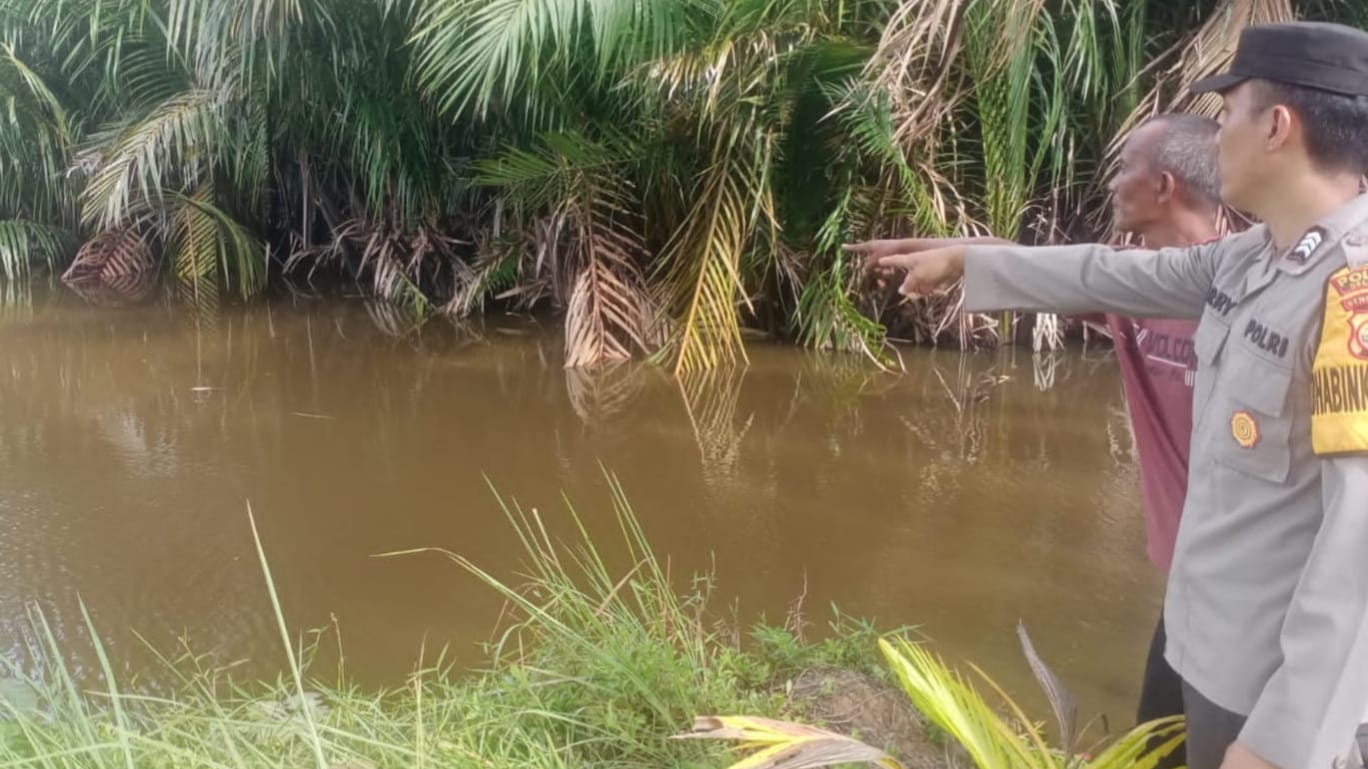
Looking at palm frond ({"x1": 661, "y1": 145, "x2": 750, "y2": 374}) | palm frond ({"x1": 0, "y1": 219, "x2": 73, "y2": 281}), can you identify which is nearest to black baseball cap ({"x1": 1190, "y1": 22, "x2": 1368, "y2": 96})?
palm frond ({"x1": 661, "y1": 145, "x2": 750, "y2": 374})

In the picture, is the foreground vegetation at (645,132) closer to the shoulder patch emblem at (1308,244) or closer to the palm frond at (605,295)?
the palm frond at (605,295)

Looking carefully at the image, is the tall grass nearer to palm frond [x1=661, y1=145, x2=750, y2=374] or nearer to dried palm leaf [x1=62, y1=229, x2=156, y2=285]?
palm frond [x1=661, y1=145, x2=750, y2=374]

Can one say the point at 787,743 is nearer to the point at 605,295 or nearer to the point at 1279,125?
the point at 1279,125

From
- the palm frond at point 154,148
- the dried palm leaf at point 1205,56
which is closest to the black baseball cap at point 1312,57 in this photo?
the dried palm leaf at point 1205,56

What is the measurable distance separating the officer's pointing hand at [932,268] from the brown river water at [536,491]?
1414 millimetres

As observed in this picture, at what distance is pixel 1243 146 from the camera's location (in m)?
1.18

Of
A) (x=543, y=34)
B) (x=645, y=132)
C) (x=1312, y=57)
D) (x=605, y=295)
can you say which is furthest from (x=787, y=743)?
(x=645, y=132)

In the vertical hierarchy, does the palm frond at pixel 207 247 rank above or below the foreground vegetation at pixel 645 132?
below

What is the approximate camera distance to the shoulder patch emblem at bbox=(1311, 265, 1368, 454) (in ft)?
3.28

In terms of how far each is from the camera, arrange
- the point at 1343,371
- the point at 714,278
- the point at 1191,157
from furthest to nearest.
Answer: the point at 714,278
the point at 1191,157
the point at 1343,371

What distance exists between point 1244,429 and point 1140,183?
692 mm

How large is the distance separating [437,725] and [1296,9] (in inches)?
198

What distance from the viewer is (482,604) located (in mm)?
3033

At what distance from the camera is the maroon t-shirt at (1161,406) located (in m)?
1.71
